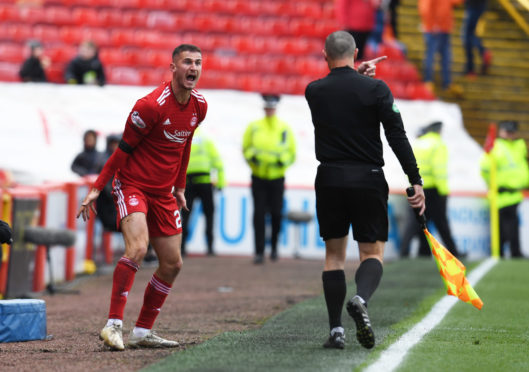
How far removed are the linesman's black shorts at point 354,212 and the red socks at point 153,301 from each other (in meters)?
1.14

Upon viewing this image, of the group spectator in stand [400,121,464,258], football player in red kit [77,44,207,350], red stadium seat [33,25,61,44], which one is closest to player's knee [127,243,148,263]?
football player in red kit [77,44,207,350]

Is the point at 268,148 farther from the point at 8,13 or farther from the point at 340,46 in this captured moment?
the point at 8,13

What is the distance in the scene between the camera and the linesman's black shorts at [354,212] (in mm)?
6387

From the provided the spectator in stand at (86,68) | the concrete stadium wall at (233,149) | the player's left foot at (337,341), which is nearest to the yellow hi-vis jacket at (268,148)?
the concrete stadium wall at (233,149)

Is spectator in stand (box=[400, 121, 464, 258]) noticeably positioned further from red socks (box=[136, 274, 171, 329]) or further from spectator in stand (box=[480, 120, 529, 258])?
red socks (box=[136, 274, 171, 329])

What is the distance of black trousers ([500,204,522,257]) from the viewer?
16.1m

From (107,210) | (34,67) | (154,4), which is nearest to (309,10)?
(154,4)

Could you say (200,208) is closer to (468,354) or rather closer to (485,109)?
(485,109)

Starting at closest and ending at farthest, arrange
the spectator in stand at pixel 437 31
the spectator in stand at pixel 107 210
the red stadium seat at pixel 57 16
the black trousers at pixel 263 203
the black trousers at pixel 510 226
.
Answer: the spectator in stand at pixel 107 210 < the black trousers at pixel 263 203 < the black trousers at pixel 510 226 < the spectator in stand at pixel 437 31 < the red stadium seat at pixel 57 16

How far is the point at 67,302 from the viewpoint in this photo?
10461 millimetres

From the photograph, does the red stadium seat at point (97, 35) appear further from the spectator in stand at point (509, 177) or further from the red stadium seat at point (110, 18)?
the spectator in stand at point (509, 177)

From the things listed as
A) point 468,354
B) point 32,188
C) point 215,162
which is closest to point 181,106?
point 468,354

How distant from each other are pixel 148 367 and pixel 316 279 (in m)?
6.89

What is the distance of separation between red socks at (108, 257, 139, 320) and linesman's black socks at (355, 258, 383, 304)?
139 centimetres
